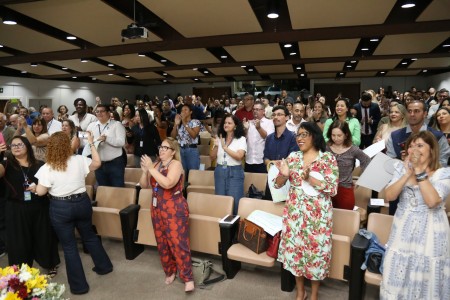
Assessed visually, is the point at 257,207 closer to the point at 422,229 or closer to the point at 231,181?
the point at 231,181

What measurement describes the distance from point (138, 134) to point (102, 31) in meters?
3.23

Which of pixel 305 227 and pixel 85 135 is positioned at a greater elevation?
pixel 85 135

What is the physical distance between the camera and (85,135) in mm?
3342

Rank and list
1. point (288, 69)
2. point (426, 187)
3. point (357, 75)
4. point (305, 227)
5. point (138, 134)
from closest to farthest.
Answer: point (426, 187) < point (305, 227) < point (138, 134) < point (288, 69) < point (357, 75)

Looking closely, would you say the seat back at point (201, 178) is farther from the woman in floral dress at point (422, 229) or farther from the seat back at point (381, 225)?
the woman in floral dress at point (422, 229)

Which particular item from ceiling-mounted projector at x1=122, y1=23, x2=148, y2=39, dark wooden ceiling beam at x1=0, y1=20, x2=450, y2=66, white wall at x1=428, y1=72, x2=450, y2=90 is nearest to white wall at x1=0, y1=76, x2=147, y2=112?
dark wooden ceiling beam at x1=0, y1=20, x2=450, y2=66

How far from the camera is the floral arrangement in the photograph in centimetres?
142

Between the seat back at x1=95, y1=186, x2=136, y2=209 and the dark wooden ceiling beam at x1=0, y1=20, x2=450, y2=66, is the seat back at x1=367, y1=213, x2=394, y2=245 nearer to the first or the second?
the seat back at x1=95, y1=186, x2=136, y2=209

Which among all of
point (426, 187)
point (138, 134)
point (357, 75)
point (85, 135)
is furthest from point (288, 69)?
point (426, 187)

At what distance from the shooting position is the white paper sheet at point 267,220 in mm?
2716

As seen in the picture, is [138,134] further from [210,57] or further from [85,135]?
[210,57]

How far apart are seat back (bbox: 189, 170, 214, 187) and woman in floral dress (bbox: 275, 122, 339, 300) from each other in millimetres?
1948

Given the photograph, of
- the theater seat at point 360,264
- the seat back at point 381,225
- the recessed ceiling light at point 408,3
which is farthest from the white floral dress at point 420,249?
the recessed ceiling light at point 408,3

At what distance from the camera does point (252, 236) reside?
280cm
